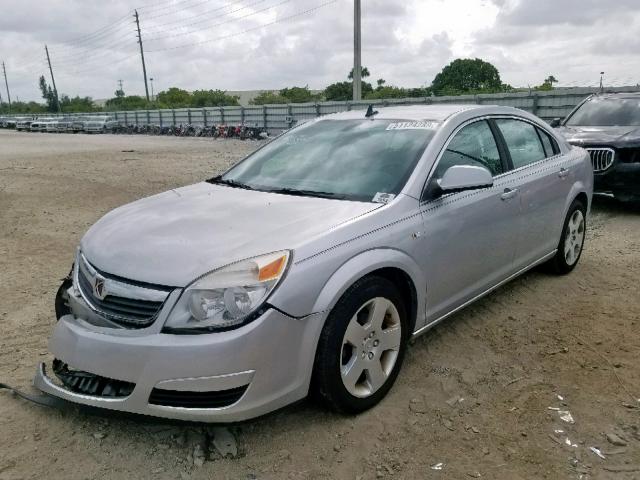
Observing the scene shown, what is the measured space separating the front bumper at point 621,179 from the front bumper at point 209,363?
6299 mm

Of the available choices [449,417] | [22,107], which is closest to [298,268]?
[449,417]

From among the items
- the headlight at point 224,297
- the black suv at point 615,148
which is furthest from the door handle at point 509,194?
the black suv at point 615,148

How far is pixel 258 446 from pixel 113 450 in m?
0.67

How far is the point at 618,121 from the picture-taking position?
838 centimetres

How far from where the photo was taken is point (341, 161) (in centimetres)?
356

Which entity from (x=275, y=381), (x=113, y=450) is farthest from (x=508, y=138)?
(x=113, y=450)

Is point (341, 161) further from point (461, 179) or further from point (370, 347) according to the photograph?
point (370, 347)

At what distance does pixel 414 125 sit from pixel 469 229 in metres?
0.78

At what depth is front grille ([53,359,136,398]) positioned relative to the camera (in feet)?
7.94

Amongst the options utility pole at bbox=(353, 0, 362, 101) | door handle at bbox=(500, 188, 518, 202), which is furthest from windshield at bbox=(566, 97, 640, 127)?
utility pole at bbox=(353, 0, 362, 101)

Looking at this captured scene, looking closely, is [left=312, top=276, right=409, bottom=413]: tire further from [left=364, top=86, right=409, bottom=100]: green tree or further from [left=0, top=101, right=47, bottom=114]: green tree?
[left=0, top=101, right=47, bottom=114]: green tree

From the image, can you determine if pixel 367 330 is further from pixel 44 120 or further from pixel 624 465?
pixel 44 120

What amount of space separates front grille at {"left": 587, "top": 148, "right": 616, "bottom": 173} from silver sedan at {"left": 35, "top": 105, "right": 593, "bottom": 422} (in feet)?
13.0

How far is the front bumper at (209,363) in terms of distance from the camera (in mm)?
2307
